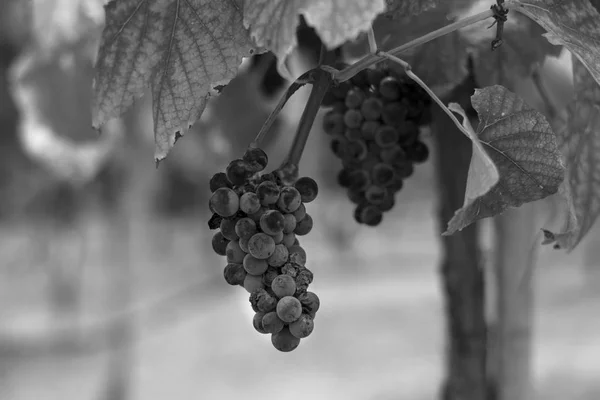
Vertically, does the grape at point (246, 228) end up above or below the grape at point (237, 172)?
below

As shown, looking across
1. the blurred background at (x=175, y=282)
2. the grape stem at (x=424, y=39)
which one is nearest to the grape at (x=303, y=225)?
the grape stem at (x=424, y=39)

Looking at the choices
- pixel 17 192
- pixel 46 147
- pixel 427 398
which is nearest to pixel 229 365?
pixel 427 398

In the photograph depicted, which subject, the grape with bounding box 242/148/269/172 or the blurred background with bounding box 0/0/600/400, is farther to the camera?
the blurred background with bounding box 0/0/600/400

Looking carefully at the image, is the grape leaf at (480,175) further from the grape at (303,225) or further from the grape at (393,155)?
the grape at (393,155)

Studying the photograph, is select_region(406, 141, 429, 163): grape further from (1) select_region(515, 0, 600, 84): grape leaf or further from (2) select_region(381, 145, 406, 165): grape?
(1) select_region(515, 0, 600, 84): grape leaf

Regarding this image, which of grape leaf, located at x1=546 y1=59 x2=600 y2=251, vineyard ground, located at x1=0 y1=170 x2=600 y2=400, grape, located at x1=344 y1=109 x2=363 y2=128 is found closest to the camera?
grape leaf, located at x1=546 y1=59 x2=600 y2=251

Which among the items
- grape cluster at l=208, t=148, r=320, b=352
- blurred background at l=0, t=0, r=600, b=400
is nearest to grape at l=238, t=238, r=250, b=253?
grape cluster at l=208, t=148, r=320, b=352

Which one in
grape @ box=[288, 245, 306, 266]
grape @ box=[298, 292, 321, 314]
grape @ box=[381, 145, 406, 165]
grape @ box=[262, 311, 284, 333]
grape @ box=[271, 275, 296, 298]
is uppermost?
grape @ box=[381, 145, 406, 165]
